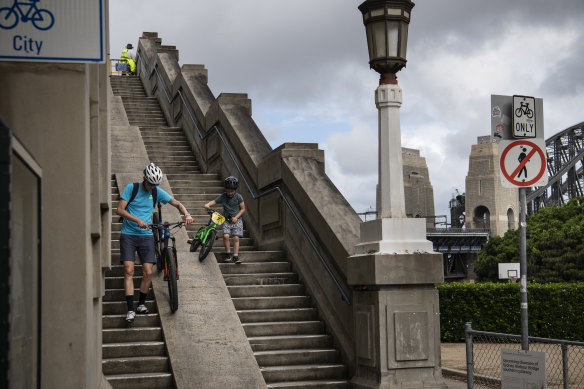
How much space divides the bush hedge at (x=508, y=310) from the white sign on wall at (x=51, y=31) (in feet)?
58.5

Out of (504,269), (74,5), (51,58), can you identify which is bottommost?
(504,269)

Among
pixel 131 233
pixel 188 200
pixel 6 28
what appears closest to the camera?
pixel 6 28

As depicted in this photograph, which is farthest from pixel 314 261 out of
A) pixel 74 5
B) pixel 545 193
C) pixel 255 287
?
pixel 545 193

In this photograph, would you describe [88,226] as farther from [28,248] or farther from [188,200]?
[188,200]

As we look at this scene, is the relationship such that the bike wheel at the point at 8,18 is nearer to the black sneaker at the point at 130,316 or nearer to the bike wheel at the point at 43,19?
the bike wheel at the point at 43,19

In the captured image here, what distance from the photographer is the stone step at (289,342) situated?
32.5 feet

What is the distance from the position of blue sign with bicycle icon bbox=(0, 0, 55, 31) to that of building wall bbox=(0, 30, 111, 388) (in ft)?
2.57

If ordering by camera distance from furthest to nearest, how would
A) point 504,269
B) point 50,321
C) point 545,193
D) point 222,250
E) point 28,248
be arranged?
point 545,193, point 504,269, point 222,250, point 50,321, point 28,248

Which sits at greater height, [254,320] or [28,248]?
[28,248]

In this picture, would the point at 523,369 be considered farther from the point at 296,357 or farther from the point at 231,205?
the point at 231,205

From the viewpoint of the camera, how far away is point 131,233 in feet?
31.9

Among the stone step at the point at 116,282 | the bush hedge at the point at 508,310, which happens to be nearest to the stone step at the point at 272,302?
the stone step at the point at 116,282

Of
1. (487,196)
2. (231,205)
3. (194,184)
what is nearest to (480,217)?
(487,196)

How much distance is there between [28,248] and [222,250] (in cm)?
840
